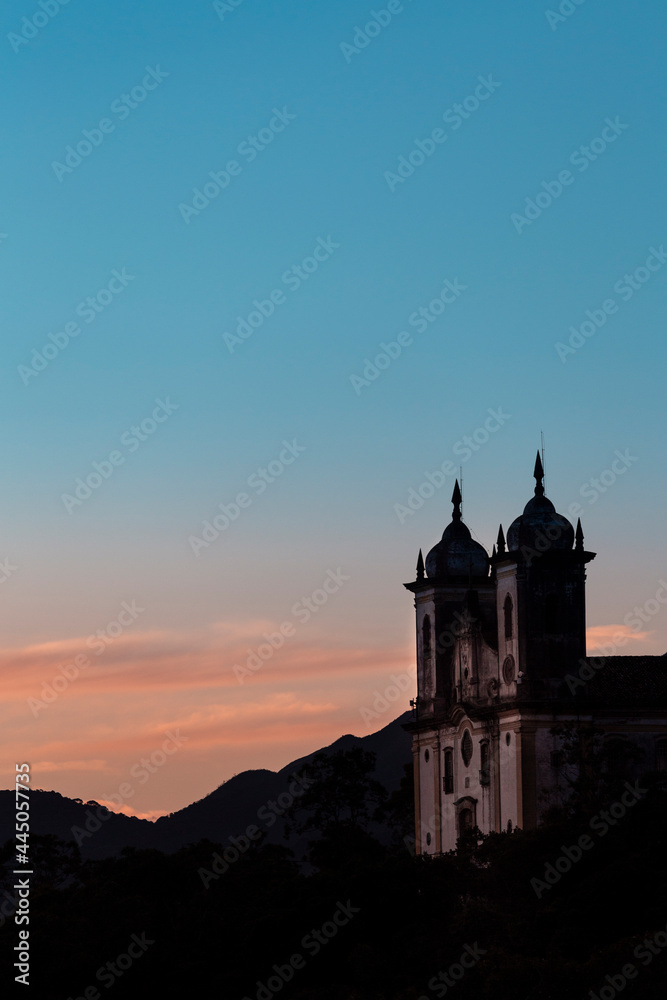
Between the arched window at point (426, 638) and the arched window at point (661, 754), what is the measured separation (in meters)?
14.3

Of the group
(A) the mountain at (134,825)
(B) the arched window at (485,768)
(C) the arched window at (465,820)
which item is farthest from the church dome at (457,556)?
(A) the mountain at (134,825)

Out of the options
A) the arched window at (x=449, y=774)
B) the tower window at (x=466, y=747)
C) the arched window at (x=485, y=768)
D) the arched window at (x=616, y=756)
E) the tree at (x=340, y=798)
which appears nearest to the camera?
the arched window at (x=616, y=756)

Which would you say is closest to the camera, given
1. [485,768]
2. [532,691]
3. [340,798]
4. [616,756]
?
[616,756]

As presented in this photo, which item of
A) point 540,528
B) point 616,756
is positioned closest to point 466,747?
point 616,756

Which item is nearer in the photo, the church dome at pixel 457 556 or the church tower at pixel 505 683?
the church tower at pixel 505 683

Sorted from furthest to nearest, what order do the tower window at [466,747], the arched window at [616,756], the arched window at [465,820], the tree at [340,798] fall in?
the tree at [340,798] → the tower window at [466,747] → the arched window at [465,820] → the arched window at [616,756]

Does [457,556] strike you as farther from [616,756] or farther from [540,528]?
[616,756]

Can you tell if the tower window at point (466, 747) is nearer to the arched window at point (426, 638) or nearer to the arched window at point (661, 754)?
the arched window at point (426, 638)

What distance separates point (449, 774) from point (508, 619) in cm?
933

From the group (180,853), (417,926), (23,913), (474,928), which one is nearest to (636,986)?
(474,928)

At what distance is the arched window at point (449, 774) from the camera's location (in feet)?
290

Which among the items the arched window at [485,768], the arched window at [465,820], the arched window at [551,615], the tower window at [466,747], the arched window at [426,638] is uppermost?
the arched window at [426,638]

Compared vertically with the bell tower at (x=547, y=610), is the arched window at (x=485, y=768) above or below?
below

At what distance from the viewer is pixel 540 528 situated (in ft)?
274
